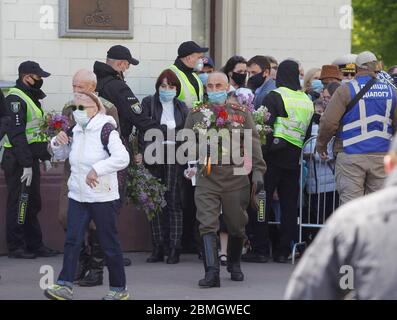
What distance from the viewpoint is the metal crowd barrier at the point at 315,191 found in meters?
11.3

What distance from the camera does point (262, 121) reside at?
10.6 m

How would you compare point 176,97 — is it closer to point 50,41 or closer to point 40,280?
point 50,41

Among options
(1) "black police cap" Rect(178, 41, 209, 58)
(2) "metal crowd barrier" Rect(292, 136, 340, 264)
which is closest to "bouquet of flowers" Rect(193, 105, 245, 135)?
(1) "black police cap" Rect(178, 41, 209, 58)

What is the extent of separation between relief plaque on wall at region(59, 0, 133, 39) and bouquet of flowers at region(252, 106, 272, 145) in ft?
6.20

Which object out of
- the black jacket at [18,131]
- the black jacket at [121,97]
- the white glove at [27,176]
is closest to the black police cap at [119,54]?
the black jacket at [121,97]

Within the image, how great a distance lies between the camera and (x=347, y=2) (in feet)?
48.0

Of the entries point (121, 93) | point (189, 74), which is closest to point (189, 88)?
point (189, 74)

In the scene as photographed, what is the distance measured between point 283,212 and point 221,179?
190cm

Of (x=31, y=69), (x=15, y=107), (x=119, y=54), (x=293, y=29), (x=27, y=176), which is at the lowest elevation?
(x=27, y=176)

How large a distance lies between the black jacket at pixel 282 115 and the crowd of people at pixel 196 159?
10 millimetres

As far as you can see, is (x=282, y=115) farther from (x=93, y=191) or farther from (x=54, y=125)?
(x=93, y=191)

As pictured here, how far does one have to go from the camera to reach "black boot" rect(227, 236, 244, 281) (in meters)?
9.68

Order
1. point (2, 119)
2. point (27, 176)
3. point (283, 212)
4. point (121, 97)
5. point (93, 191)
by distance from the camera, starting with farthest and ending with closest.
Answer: point (283, 212) → point (27, 176) → point (121, 97) → point (2, 119) → point (93, 191)
